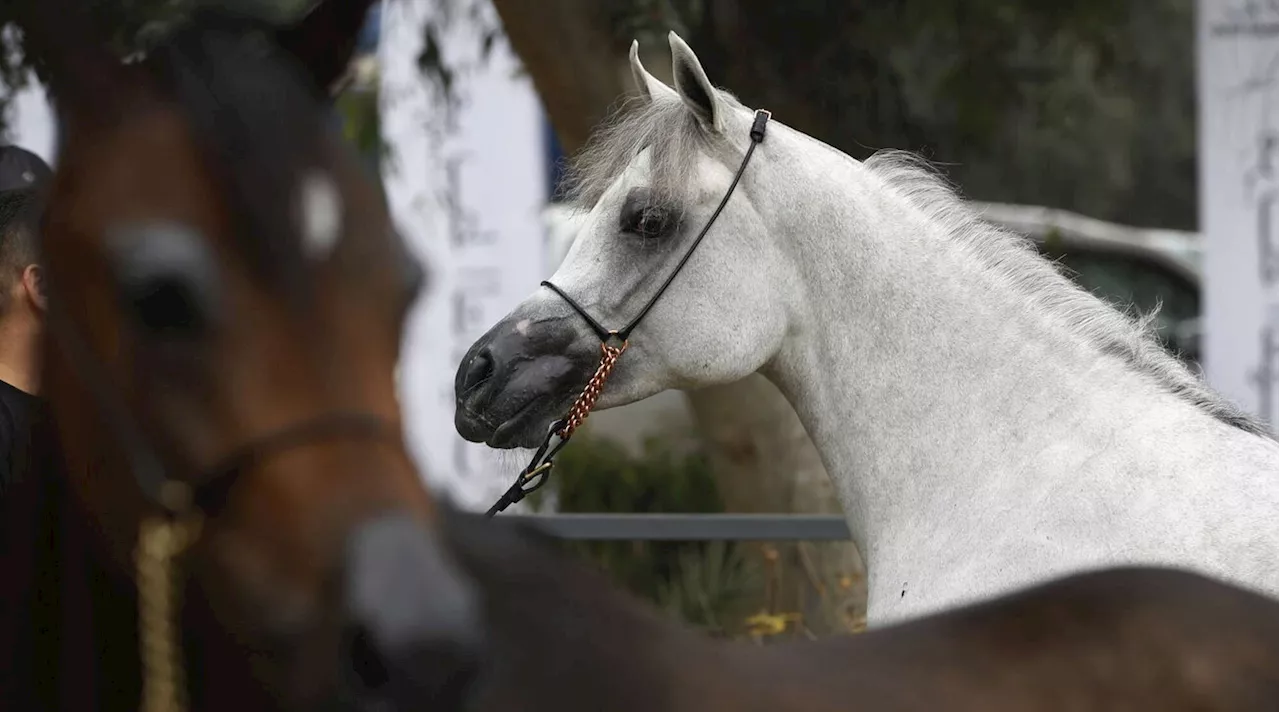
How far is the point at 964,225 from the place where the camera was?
9.98 ft

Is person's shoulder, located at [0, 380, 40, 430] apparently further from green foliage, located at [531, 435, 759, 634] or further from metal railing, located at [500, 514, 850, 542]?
green foliage, located at [531, 435, 759, 634]

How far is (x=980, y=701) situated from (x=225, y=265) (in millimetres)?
975

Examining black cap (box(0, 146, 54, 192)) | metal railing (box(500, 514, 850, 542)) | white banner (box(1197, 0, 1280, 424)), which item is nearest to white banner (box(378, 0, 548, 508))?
metal railing (box(500, 514, 850, 542))

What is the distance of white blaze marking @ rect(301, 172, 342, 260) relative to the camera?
4.55ft

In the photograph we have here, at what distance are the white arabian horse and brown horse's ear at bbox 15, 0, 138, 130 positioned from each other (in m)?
1.61

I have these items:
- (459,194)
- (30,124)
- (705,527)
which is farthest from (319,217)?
(30,124)

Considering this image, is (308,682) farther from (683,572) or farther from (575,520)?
(683,572)

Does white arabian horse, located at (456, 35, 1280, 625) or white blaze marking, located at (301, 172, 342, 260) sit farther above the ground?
white blaze marking, located at (301, 172, 342, 260)

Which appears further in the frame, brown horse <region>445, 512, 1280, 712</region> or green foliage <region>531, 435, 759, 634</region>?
green foliage <region>531, 435, 759, 634</region>

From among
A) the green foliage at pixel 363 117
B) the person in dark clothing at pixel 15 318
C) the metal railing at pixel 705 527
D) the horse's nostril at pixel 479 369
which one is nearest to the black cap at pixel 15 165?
the person in dark clothing at pixel 15 318

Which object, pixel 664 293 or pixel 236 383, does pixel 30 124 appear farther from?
pixel 236 383

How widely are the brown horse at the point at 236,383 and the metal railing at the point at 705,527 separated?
278cm

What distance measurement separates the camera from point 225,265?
1.36 meters

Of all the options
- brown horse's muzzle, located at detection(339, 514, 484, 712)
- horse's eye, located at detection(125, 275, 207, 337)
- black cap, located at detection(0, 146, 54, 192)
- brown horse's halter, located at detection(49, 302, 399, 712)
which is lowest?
brown horse's muzzle, located at detection(339, 514, 484, 712)
